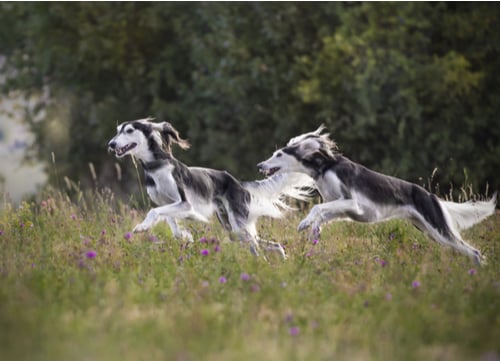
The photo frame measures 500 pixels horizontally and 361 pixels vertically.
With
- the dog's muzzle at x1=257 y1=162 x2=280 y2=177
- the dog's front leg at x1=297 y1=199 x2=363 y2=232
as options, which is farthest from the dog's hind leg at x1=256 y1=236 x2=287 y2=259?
the dog's muzzle at x1=257 y1=162 x2=280 y2=177

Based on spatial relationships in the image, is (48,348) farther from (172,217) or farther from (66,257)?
(172,217)

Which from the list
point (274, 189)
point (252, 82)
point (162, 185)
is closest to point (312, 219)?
point (274, 189)

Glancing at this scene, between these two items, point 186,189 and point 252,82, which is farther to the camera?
point 252,82

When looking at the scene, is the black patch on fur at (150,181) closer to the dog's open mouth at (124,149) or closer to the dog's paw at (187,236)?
the dog's open mouth at (124,149)

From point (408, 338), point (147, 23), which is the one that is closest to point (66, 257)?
point (408, 338)

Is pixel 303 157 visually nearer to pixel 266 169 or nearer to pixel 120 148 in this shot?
pixel 266 169

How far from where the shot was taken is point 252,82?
22156 millimetres

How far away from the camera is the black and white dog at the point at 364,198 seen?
26.9 ft

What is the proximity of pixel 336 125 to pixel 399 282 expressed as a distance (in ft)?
46.9

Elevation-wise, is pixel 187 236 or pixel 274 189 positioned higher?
pixel 274 189

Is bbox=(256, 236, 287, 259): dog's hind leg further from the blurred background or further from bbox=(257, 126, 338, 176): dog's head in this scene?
the blurred background

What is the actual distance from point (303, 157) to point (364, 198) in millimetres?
822

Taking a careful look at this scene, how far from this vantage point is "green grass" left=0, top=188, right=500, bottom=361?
4.97 m

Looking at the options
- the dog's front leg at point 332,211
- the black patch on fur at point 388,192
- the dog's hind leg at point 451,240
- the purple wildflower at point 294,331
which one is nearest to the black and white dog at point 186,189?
the dog's front leg at point 332,211
